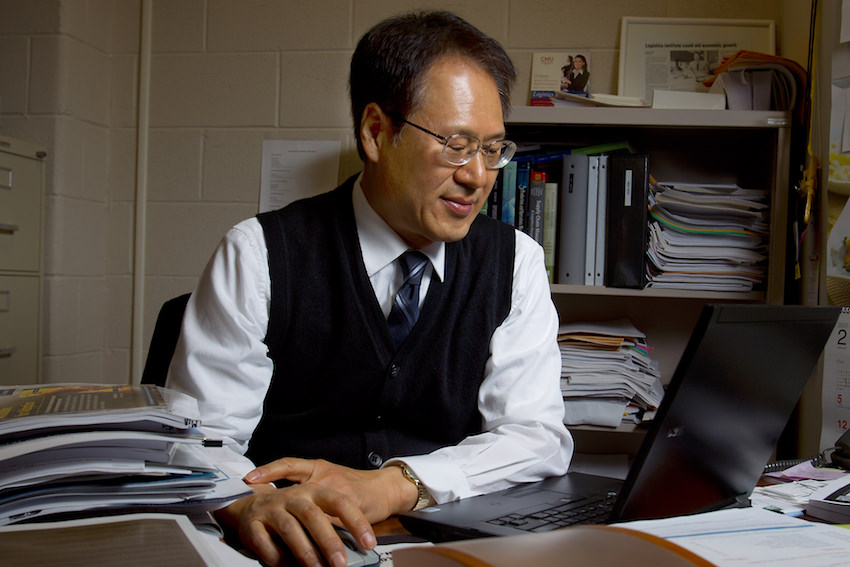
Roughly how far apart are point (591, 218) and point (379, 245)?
28.7 inches

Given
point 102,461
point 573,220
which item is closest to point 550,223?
point 573,220

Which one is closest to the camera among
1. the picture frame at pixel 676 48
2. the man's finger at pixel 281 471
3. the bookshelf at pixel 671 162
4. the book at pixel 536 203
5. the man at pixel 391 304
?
the man's finger at pixel 281 471

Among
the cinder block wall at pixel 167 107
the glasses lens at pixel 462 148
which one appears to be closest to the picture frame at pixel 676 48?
the cinder block wall at pixel 167 107

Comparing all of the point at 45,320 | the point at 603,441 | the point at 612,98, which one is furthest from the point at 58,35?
the point at 603,441

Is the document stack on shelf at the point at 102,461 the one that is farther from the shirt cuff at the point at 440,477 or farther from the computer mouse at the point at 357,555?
the shirt cuff at the point at 440,477

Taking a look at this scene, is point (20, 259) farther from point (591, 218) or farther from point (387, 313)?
point (591, 218)

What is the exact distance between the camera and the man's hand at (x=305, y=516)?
59 centimetres

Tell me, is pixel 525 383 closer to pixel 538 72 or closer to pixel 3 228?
pixel 538 72

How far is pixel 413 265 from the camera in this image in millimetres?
1297

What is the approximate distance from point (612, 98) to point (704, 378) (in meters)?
1.31

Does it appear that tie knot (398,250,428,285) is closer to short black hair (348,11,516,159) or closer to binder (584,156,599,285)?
short black hair (348,11,516,159)

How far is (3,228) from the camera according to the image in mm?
1911

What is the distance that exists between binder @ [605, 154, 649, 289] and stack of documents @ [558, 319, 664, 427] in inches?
6.2

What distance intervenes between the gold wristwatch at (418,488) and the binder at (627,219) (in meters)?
1.04
